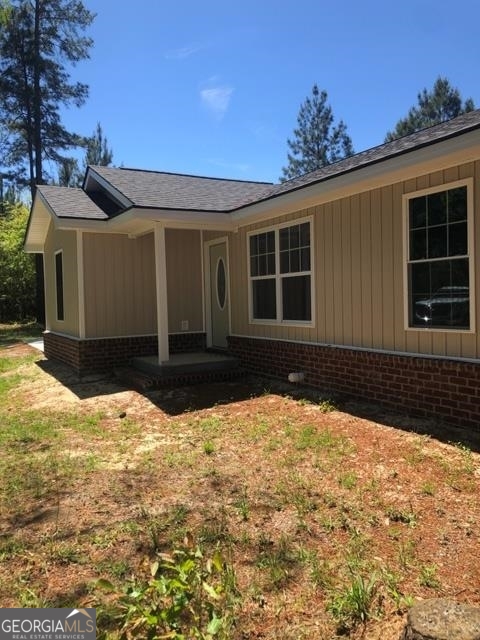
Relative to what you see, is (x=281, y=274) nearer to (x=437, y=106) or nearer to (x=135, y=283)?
(x=135, y=283)

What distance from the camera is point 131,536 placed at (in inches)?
135

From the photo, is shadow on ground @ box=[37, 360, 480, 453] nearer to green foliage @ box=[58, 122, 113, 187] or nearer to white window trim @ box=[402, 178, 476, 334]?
white window trim @ box=[402, 178, 476, 334]

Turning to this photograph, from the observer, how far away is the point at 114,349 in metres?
10.2

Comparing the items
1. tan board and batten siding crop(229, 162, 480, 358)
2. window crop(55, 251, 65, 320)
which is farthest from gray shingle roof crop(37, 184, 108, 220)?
tan board and batten siding crop(229, 162, 480, 358)

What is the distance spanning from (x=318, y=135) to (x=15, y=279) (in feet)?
65.9

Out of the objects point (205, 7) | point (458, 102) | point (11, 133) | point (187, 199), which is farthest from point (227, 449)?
point (458, 102)

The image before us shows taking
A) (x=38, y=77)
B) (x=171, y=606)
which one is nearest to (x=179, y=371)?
(x=171, y=606)

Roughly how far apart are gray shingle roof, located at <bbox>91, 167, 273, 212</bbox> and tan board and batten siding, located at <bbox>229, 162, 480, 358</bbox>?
1915 mm

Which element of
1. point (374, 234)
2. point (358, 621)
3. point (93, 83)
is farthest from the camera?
point (93, 83)

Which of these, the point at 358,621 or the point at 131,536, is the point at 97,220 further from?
Answer: the point at 358,621

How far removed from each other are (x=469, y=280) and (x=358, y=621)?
397 centimetres

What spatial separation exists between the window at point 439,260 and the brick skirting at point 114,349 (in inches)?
223

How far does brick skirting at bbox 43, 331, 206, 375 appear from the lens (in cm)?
995

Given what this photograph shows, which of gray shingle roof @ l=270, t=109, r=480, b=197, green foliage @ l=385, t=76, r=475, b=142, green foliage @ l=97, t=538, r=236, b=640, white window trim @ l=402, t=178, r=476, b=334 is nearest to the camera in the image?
green foliage @ l=97, t=538, r=236, b=640
